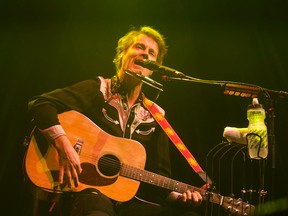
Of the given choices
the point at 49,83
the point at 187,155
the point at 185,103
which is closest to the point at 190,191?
the point at 187,155

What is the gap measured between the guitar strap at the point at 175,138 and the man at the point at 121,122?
0.05 meters

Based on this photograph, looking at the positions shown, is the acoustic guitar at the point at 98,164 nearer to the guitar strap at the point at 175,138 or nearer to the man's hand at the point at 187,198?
the man's hand at the point at 187,198

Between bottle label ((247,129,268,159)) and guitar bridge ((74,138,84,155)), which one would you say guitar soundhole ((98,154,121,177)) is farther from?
bottle label ((247,129,268,159))

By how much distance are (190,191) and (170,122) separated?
80 centimetres

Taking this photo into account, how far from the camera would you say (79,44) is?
3549mm

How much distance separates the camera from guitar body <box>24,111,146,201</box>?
2545mm

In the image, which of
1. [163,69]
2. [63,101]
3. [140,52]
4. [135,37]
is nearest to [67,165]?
[63,101]

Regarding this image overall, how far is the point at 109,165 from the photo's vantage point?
9.02ft

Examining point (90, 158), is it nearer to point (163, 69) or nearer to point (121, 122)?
point (121, 122)

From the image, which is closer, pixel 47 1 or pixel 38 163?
pixel 38 163

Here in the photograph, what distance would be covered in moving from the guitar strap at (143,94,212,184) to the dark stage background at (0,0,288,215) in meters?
0.16

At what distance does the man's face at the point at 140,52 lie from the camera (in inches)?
128

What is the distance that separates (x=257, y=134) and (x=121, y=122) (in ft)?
3.81

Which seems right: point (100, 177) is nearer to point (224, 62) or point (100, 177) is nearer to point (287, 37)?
point (224, 62)
